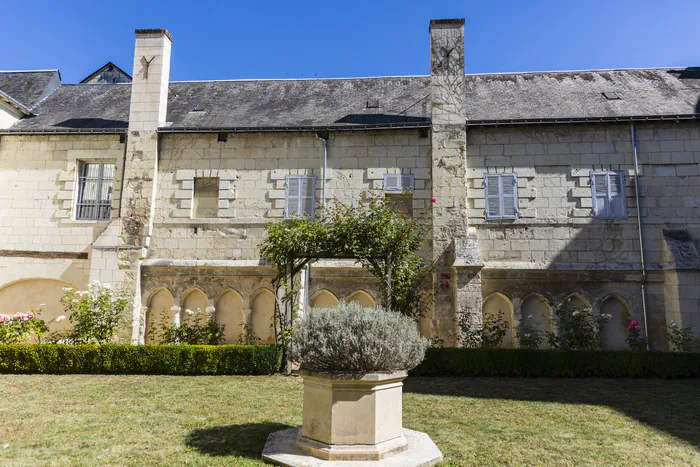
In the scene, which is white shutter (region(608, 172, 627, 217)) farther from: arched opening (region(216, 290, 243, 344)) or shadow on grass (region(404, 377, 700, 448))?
arched opening (region(216, 290, 243, 344))

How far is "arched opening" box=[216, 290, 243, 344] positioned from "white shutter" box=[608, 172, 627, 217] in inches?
325

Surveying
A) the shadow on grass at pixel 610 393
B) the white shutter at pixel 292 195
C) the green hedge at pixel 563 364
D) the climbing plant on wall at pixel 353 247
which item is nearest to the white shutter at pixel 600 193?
the green hedge at pixel 563 364

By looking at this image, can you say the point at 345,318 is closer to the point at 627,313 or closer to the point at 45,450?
the point at 45,450

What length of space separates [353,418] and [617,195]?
8.99 metres

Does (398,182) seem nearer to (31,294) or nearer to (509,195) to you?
(509,195)

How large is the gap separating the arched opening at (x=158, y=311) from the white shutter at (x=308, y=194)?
11.6ft

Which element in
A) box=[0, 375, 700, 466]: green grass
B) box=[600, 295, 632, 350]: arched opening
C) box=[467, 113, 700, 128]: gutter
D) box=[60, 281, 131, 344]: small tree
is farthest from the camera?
box=[467, 113, 700, 128]: gutter

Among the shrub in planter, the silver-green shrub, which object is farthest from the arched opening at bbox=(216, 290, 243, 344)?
the shrub in planter

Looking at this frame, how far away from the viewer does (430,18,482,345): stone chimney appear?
9781mm

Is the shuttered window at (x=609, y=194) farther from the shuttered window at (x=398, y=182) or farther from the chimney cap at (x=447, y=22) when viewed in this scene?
the chimney cap at (x=447, y=22)

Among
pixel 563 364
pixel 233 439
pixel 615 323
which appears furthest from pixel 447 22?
pixel 233 439

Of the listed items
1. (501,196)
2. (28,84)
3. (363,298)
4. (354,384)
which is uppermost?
(28,84)

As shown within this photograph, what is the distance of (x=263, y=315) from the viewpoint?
1092cm

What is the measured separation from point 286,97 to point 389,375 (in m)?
10.2
